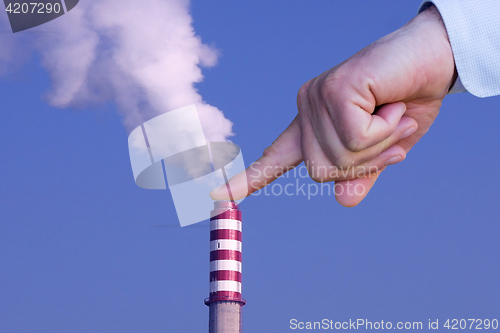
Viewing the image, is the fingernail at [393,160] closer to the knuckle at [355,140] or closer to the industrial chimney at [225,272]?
the knuckle at [355,140]

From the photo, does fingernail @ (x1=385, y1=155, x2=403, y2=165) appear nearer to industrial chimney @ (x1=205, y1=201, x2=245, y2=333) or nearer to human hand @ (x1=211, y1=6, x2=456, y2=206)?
human hand @ (x1=211, y1=6, x2=456, y2=206)

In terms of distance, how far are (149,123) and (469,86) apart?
4.76 feet

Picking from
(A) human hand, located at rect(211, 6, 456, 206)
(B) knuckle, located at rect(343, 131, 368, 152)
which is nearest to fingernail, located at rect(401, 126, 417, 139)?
(A) human hand, located at rect(211, 6, 456, 206)

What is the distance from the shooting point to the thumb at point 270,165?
1860mm

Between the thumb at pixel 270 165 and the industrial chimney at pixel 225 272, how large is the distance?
28.5 metres

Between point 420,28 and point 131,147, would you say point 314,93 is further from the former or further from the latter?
point 131,147

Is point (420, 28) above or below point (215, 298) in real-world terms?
below

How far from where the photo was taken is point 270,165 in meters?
1.88

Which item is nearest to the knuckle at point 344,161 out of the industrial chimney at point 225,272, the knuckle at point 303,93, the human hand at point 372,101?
the human hand at point 372,101

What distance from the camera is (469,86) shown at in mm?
1497

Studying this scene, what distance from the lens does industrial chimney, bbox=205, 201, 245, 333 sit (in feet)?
100

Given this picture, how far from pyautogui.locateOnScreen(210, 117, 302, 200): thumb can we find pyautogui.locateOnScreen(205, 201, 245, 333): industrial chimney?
93.6 feet

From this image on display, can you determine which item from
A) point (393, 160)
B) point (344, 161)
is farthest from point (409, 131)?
point (344, 161)

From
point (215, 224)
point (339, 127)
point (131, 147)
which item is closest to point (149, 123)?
point (131, 147)
